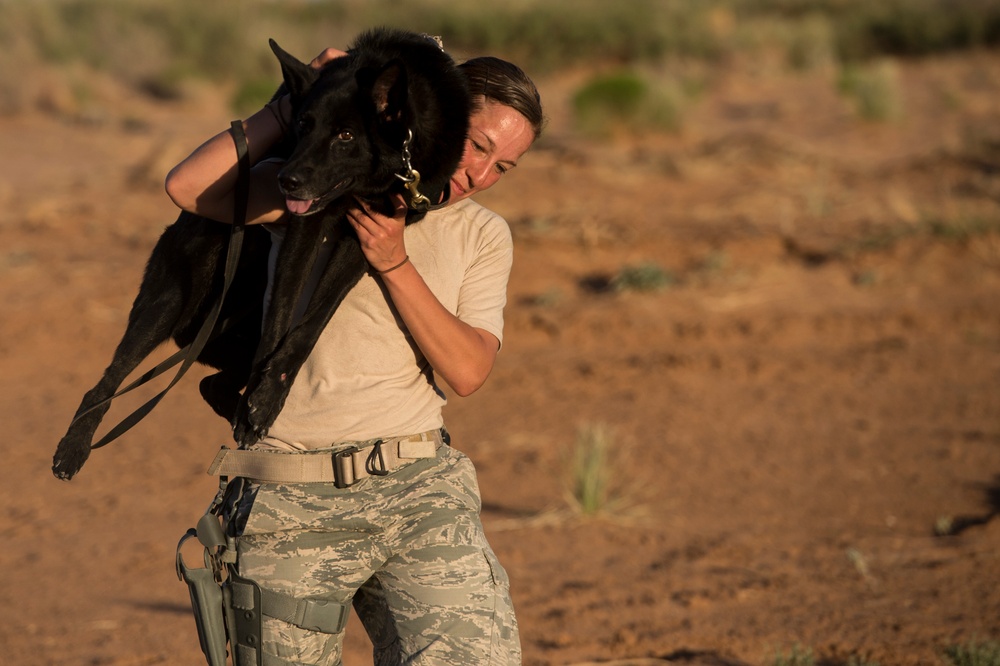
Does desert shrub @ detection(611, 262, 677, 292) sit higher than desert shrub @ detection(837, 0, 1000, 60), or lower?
lower

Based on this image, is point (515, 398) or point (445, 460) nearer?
point (445, 460)

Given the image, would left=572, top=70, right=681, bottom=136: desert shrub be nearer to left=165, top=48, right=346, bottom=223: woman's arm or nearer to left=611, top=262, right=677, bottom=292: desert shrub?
left=611, top=262, right=677, bottom=292: desert shrub

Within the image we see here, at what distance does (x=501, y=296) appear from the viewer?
8.70ft

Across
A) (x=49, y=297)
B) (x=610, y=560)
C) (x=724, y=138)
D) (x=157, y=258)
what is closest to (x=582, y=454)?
(x=610, y=560)

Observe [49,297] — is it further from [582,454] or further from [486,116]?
[486,116]

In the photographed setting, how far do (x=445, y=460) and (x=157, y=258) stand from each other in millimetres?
1006

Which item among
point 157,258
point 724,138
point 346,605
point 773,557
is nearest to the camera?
point 346,605

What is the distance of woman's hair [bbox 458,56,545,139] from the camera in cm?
261

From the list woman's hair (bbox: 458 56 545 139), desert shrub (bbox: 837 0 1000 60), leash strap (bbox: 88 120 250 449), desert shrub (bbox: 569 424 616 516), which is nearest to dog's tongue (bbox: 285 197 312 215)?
leash strap (bbox: 88 120 250 449)

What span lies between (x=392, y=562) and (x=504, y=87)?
1.07 m

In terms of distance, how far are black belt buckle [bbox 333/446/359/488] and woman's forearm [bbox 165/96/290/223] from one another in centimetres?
58

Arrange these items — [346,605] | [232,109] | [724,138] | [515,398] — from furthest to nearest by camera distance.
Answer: [232,109] < [724,138] < [515,398] < [346,605]

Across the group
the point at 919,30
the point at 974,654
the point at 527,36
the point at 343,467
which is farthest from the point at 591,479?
the point at 527,36

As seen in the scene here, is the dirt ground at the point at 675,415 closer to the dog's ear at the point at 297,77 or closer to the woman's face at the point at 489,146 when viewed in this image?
the woman's face at the point at 489,146
